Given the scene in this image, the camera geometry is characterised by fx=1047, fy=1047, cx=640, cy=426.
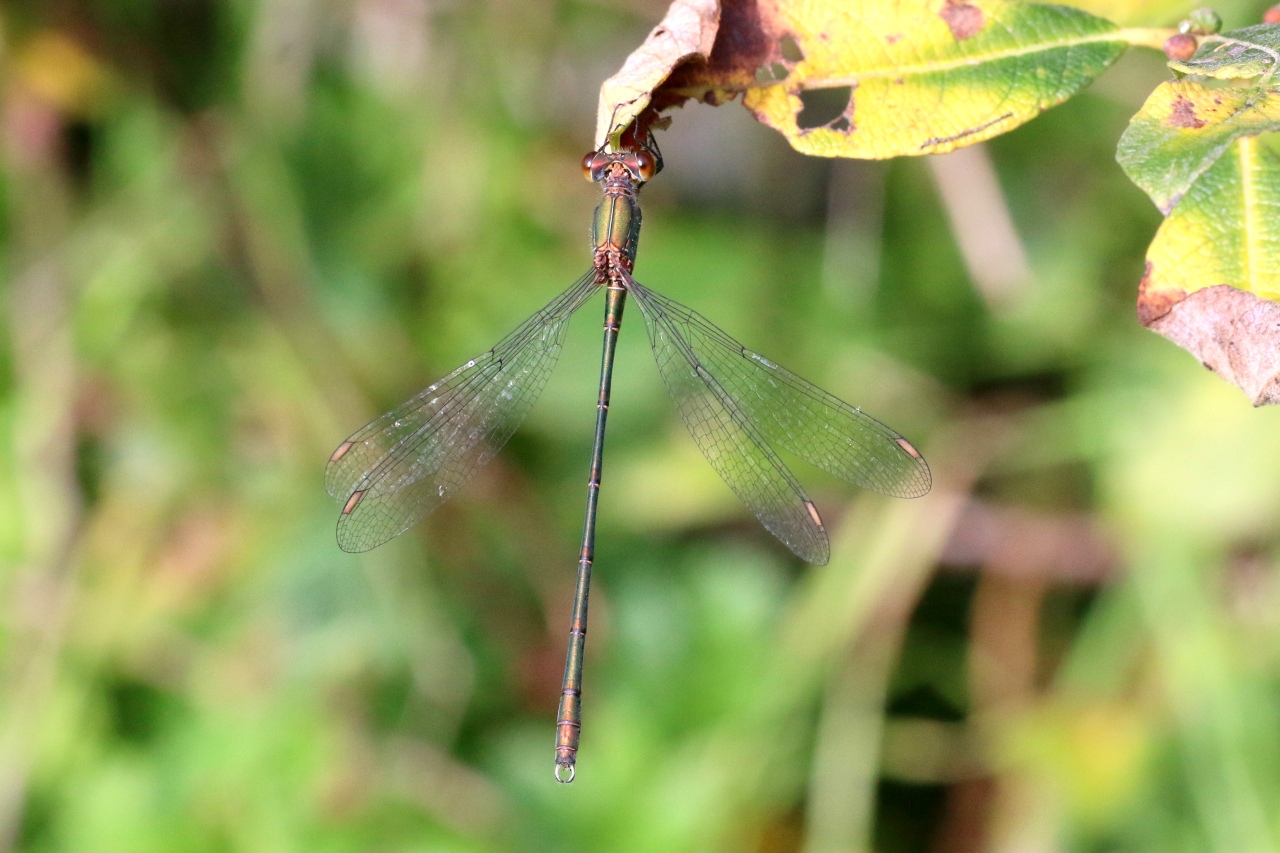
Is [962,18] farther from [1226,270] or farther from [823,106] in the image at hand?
[823,106]

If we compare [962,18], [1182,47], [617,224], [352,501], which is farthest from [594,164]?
[1182,47]

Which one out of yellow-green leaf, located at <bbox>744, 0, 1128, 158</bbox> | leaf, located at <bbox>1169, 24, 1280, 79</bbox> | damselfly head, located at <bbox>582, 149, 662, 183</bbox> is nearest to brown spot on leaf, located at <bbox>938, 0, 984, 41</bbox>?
yellow-green leaf, located at <bbox>744, 0, 1128, 158</bbox>

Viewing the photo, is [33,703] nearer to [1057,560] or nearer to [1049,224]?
[1057,560]

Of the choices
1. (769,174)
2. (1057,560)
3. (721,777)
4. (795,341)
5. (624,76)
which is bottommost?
(721,777)

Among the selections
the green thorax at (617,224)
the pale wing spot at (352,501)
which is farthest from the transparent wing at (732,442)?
the pale wing spot at (352,501)

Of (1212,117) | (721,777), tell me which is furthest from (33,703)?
(1212,117)

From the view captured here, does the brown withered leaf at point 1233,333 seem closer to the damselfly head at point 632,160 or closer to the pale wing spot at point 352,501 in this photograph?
the damselfly head at point 632,160

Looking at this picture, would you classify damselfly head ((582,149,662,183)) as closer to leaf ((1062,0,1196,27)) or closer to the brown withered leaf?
leaf ((1062,0,1196,27))
